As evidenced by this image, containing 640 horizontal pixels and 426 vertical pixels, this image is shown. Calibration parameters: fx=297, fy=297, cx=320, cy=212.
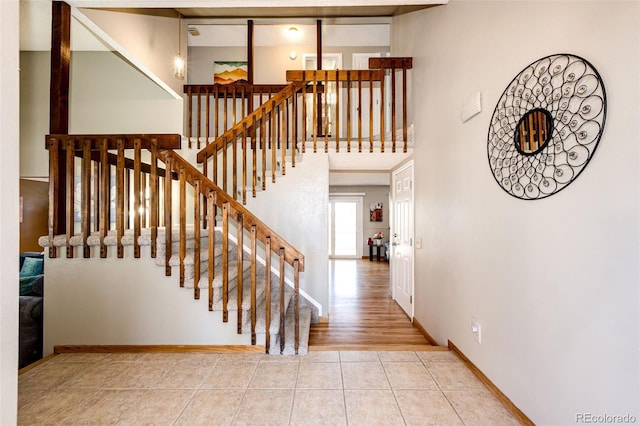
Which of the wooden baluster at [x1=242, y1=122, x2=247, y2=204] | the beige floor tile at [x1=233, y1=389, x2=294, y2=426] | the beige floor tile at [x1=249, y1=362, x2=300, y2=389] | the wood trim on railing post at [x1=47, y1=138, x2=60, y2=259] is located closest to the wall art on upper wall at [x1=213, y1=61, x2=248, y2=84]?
the wooden baluster at [x1=242, y1=122, x2=247, y2=204]

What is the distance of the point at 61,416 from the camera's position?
5.77ft

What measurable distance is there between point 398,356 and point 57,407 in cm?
238

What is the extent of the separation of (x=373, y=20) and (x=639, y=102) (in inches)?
196

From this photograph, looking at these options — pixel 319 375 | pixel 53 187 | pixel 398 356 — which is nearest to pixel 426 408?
pixel 398 356

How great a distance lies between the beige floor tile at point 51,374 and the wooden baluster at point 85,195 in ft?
2.85

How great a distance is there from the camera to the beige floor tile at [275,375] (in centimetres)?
209

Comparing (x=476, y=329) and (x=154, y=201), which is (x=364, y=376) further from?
(x=154, y=201)

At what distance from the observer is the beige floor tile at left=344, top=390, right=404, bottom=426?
68.3 inches

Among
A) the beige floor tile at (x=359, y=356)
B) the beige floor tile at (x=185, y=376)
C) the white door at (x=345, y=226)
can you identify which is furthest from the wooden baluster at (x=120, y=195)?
the white door at (x=345, y=226)

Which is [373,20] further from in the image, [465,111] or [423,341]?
[423,341]

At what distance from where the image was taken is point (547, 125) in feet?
5.04

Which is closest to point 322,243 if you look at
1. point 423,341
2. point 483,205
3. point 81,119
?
point 423,341

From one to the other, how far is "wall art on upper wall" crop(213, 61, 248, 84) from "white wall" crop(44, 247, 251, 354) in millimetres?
4326

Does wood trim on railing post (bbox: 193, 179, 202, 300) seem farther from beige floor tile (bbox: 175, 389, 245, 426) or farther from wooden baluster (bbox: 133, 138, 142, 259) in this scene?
beige floor tile (bbox: 175, 389, 245, 426)
